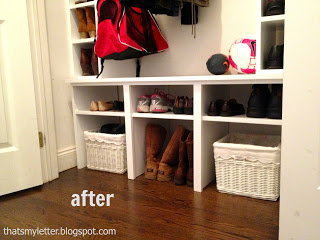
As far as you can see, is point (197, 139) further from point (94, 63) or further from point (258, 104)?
point (94, 63)

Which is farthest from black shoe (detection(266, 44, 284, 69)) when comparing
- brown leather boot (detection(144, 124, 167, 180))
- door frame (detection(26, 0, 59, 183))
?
door frame (detection(26, 0, 59, 183))

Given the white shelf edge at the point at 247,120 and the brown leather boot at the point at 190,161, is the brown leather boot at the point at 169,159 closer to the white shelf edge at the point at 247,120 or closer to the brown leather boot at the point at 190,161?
the brown leather boot at the point at 190,161

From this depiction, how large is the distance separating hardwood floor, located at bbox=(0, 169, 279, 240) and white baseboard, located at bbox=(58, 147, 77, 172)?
0.25m

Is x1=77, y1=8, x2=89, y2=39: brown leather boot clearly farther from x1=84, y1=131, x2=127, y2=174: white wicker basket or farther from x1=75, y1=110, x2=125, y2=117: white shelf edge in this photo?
x1=84, y1=131, x2=127, y2=174: white wicker basket

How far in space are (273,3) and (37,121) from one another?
141cm

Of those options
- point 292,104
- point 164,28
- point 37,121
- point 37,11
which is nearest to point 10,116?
point 37,121

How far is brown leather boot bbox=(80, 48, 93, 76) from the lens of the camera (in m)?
1.96

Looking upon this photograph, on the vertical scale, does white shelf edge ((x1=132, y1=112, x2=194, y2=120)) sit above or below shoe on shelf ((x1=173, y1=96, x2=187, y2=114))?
below

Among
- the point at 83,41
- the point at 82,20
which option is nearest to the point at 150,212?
the point at 83,41

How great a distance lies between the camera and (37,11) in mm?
1643

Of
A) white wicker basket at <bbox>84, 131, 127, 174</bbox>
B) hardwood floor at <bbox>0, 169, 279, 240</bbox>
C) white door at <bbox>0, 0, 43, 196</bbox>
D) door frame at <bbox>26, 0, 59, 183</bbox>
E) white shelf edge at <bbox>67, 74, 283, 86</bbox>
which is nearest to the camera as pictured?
hardwood floor at <bbox>0, 169, 279, 240</bbox>

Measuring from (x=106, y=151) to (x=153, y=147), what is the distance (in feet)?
1.01

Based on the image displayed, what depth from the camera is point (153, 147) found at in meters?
1.76

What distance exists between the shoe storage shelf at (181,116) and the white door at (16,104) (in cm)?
33
